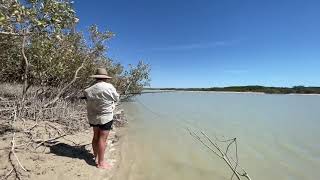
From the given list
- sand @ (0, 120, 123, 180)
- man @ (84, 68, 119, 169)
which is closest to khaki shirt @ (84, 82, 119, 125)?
man @ (84, 68, 119, 169)

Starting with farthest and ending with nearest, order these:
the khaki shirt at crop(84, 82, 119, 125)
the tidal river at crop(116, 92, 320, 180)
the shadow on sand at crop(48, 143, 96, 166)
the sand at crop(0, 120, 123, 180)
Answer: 1. the tidal river at crop(116, 92, 320, 180)
2. the shadow on sand at crop(48, 143, 96, 166)
3. the khaki shirt at crop(84, 82, 119, 125)
4. the sand at crop(0, 120, 123, 180)

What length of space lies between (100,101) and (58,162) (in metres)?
1.18

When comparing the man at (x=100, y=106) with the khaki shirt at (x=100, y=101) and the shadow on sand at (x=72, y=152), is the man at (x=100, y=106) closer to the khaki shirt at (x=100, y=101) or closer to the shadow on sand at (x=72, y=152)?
the khaki shirt at (x=100, y=101)

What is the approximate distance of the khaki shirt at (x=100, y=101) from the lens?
5543 mm

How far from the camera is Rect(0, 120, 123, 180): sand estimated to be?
16.6 feet

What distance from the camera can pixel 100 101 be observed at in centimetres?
555

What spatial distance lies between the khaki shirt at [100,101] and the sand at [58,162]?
77 cm

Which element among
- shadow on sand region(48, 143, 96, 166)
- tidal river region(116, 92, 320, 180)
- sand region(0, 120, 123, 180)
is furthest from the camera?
tidal river region(116, 92, 320, 180)

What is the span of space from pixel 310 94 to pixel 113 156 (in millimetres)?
78658

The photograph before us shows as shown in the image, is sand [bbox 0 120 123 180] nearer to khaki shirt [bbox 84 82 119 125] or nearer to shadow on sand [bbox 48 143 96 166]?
shadow on sand [bbox 48 143 96 166]

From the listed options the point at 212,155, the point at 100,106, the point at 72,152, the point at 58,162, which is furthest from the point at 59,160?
the point at 212,155

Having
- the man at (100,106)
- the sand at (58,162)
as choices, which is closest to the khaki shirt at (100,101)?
the man at (100,106)

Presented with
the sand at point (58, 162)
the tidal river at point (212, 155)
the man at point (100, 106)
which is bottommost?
the tidal river at point (212, 155)

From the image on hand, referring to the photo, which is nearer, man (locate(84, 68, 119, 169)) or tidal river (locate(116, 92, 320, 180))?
man (locate(84, 68, 119, 169))
